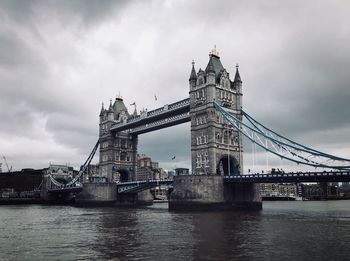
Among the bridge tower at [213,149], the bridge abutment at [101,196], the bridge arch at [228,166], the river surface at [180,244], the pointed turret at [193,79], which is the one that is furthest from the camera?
the bridge abutment at [101,196]

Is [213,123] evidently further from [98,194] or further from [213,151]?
[98,194]

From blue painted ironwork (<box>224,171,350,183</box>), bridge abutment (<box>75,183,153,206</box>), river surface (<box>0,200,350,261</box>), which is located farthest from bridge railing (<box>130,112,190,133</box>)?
river surface (<box>0,200,350,261</box>)

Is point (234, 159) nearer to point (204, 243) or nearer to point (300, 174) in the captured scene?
point (300, 174)

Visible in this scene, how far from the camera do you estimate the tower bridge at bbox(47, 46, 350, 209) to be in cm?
7006

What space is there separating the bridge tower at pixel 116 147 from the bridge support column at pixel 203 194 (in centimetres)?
4572

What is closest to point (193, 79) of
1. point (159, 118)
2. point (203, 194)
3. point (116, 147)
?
point (159, 118)

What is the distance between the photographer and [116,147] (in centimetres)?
11719

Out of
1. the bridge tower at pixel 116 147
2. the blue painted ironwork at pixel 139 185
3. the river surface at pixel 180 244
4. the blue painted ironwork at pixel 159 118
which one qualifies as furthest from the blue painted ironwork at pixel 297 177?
the bridge tower at pixel 116 147

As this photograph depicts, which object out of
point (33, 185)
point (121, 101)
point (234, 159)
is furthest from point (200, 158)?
point (33, 185)

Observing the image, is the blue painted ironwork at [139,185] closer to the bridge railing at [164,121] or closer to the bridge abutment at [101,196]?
the bridge abutment at [101,196]

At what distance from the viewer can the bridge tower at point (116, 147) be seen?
382 feet

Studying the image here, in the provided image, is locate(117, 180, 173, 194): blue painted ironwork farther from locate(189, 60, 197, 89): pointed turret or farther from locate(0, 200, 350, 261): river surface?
locate(0, 200, 350, 261): river surface

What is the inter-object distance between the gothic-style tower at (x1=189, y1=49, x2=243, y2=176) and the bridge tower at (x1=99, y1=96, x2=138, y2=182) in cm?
3808

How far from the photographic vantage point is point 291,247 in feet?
91.5
